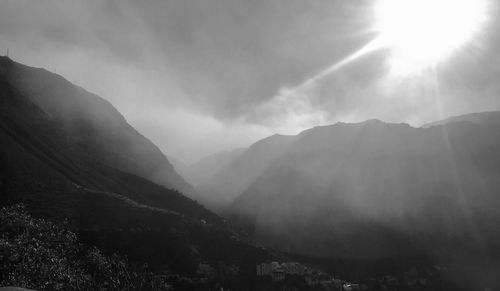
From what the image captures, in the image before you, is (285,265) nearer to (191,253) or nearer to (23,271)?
(191,253)

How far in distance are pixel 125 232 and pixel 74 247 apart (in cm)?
2383

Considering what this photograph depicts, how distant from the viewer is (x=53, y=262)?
109500mm

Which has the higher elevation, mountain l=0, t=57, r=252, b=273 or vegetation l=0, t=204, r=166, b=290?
mountain l=0, t=57, r=252, b=273

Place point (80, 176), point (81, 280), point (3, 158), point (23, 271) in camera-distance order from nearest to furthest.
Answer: point (23, 271)
point (81, 280)
point (3, 158)
point (80, 176)

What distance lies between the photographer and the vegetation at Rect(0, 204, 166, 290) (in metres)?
101

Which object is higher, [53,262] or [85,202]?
[85,202]

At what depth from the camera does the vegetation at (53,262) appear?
101 metres

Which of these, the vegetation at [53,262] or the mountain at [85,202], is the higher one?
the mountain at [85,202]

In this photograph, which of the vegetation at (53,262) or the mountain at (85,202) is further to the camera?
the mountain at (85,202)

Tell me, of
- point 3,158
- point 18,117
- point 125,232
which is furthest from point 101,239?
point 18,117

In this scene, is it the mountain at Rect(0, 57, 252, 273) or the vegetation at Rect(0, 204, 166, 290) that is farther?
the mountain at Rect(0, 57, 252, 273)

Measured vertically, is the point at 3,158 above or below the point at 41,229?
above

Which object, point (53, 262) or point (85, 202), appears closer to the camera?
point (53, 262)

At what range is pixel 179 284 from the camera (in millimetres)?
144125
